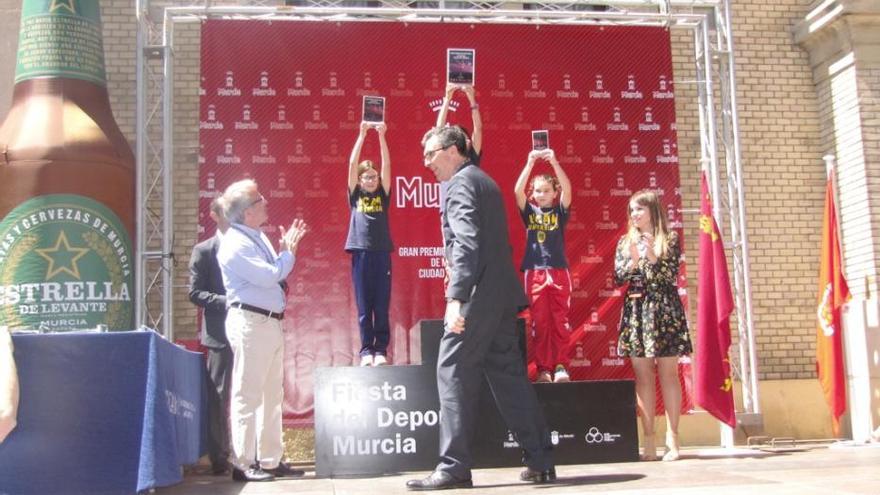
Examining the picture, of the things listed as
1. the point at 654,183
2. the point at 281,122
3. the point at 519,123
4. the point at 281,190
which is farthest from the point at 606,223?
the point at 281,122

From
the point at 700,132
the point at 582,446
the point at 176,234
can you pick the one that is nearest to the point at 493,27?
the point at 700,132

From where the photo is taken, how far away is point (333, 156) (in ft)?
26.8

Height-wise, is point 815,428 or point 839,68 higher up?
point 839,68

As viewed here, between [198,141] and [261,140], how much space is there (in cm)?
65

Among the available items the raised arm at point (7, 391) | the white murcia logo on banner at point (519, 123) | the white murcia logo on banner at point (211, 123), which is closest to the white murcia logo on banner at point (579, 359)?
the white murcia logo on banner at point (519, 123)

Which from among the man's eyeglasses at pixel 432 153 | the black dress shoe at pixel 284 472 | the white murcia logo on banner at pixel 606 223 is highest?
the white murcia logo on banner at pixel 606 223

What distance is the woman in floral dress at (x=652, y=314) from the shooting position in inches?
252

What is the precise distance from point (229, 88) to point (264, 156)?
0.65 meters

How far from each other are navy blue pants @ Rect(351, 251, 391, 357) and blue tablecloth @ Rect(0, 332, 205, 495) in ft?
7.98

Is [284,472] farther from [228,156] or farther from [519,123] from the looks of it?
[519,123]

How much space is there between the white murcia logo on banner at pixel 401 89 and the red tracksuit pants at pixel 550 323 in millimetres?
2183

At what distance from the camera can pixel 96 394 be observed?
4.71 metres

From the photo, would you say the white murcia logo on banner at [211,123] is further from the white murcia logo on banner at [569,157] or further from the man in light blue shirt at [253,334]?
the white murcia logo on banner at [569,157]

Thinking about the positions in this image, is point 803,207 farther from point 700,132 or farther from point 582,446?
point 582,446
